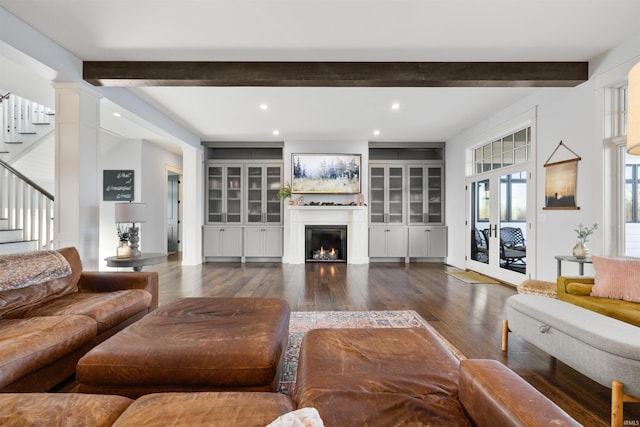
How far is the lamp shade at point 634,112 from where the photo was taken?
74cm

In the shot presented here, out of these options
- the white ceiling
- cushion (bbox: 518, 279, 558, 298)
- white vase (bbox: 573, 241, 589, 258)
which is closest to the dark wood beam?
the white ceiling

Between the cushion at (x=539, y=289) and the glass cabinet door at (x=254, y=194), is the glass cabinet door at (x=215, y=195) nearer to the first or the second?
the glass cabinet door at (x=254, y=194)

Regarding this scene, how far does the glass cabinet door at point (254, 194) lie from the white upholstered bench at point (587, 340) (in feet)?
18.4

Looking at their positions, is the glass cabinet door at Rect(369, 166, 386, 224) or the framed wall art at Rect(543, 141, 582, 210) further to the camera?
the glass cabinet door at Rect(369, 166, 386, 224)

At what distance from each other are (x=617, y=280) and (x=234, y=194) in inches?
257

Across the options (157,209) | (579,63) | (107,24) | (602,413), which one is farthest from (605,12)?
(157,209)

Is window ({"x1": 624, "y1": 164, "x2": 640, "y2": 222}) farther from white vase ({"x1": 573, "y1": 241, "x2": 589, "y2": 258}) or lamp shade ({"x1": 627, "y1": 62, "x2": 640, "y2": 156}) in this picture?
lamp shade ({"x1": 627, "y1": 62, "x2": 640, "y2": 156})

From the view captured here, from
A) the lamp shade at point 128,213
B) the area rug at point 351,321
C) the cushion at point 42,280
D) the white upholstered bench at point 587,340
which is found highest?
the lamp shade at point 128,213

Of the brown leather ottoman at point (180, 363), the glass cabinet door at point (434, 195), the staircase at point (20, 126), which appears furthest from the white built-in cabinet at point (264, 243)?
the brown leather ottoman at point (180, 363)

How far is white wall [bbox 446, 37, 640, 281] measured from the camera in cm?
323

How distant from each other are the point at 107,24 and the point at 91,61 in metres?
0.91

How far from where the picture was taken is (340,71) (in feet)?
11.1

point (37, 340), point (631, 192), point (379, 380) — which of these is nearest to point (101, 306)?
point (37, 340)

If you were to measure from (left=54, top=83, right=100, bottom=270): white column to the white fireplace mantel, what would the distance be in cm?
388
